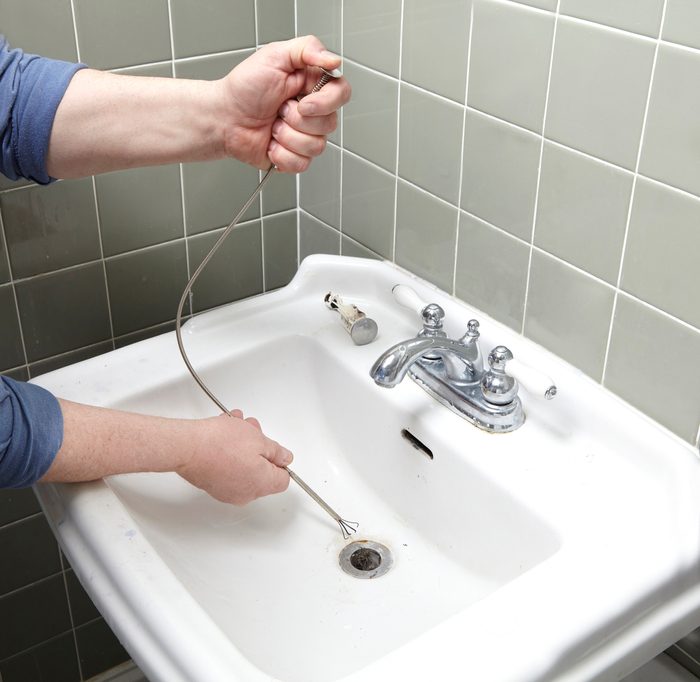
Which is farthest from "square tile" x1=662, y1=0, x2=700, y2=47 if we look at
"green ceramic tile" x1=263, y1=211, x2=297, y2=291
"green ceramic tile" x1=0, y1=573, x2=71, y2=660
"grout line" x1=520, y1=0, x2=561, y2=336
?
"green ceramic tile" x1=0, y1=573, x2=71, y2=660

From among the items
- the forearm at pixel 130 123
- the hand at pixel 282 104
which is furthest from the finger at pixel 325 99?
the forearm at pixel 130 123

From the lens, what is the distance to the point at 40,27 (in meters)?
1.11

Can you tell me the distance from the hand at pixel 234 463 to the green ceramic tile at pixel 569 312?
329 mm

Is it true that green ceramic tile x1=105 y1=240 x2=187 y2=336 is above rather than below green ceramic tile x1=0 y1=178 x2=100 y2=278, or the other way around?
below

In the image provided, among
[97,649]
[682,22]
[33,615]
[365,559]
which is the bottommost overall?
[97,649]

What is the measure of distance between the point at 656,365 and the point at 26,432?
0.61 m

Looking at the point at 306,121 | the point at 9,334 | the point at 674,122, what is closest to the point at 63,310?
the point at 9,334

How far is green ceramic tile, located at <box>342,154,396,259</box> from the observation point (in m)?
1.25

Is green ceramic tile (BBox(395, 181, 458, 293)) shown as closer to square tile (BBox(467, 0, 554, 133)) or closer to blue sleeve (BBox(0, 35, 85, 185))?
square tile (BBox(467, 0, 554, 133))

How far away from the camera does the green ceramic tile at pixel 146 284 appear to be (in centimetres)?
131

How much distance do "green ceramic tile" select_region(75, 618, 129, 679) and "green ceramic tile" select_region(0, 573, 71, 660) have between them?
0.15 feet

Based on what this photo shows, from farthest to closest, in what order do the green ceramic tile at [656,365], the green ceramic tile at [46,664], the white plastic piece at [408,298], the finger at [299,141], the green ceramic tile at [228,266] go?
the green ceramic tile at [46,664] < the green ceramic tile at [228,266] < the white plastic piece at [408,298] < the finger at [299,141] < the green ceramic tile at [656,365]

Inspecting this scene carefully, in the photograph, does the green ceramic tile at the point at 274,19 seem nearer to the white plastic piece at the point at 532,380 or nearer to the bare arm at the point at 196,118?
the bare arm at the point at 196,118

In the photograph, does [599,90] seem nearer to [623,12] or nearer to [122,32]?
[623,12]
